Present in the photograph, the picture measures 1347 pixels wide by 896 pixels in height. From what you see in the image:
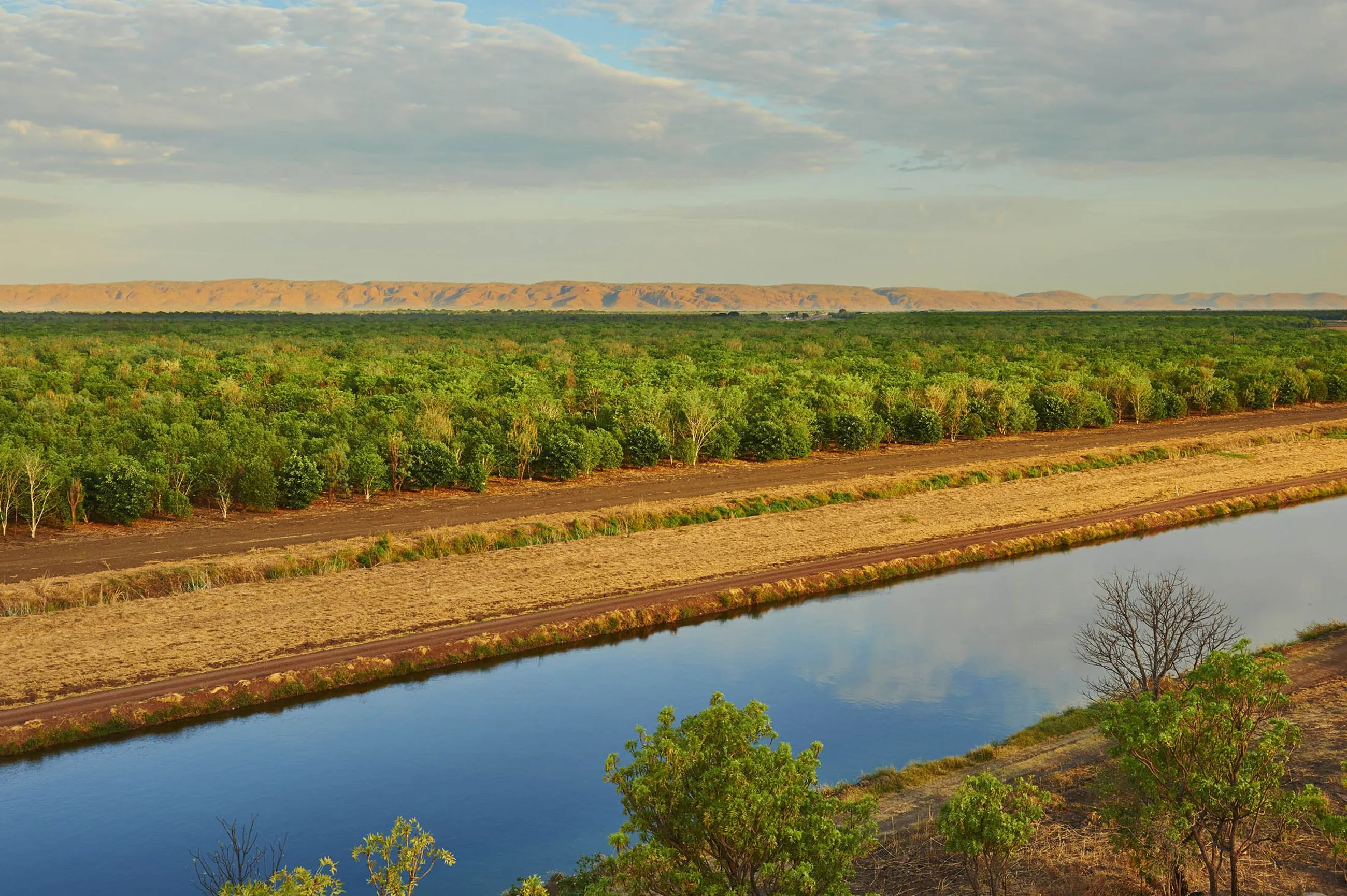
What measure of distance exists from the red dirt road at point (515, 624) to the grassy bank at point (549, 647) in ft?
0.71

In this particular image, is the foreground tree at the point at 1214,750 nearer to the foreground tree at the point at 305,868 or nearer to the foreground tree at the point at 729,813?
the foreground tree at the point at 729,813

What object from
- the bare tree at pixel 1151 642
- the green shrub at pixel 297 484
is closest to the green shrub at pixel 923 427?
the bare tree at pixel 1151 642

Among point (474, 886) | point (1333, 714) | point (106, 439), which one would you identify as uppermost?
point (106, 439)

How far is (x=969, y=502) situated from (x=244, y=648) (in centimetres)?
2527

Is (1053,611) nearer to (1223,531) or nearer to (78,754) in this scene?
(1223,531)

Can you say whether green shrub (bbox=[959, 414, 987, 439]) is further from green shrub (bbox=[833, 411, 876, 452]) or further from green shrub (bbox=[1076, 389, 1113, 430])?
green shrub (bbox=[1076, 389, 1113, 430])

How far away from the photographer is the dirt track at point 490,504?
28688 mm

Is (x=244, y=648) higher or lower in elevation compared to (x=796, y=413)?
lower

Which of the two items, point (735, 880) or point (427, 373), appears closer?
point (735, 880)

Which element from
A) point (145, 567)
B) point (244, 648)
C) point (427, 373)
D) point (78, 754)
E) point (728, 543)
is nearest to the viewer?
A: point (78, 754)

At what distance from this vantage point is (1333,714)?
1800 cm

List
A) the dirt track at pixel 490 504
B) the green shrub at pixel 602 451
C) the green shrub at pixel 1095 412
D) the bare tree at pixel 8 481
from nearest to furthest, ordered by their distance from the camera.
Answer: the dirt track at pixel 490 504
the bare tree at pixel 8 481
the green shrub at pixel 602 451
the green shrub at pixel 1095 412

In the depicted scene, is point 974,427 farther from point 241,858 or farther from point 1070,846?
point 241,858

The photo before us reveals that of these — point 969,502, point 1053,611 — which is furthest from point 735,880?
point 969,502
